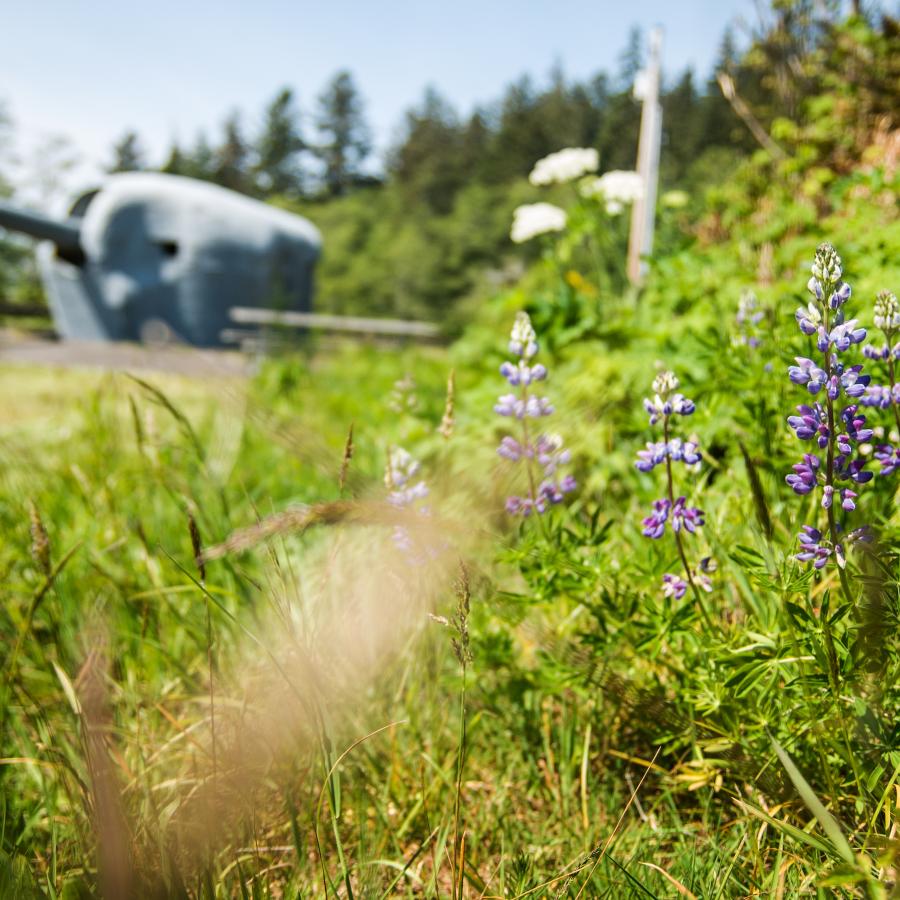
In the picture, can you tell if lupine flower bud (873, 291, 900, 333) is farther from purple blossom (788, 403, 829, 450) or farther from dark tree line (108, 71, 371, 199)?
dark tree line (108, 71, 371, 199)

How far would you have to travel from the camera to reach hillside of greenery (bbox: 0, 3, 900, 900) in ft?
3.06

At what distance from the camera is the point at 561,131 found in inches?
1645

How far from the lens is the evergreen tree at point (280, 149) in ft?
188

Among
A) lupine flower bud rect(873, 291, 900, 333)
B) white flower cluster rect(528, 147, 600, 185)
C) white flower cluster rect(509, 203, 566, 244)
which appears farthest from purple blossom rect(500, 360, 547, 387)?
white flower cluster rect(528, 147, 600, 185)

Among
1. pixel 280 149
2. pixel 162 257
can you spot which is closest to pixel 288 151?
pixel 280 149

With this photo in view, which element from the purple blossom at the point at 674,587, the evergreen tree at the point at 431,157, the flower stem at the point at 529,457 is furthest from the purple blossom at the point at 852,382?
the evergreen tree at the point at 431,157

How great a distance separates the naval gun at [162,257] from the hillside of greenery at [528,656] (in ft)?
40.6

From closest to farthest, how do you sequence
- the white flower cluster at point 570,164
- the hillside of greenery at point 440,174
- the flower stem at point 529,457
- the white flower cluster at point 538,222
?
the flower stem at point 529,457 → the white flower cluster at point 538,222 → the white flower cluster at point 570,164 → the hillside of greenery at point 440,174

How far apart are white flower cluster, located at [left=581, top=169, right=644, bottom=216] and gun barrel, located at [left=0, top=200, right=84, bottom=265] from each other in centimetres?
1179

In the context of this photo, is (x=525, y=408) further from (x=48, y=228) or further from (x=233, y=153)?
(x=233, y=153)

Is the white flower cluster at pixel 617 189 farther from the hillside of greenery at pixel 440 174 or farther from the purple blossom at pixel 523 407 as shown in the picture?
the hillside of greenery at pixel 440 174

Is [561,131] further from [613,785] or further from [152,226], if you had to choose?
[613,785]

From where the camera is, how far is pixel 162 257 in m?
14.3

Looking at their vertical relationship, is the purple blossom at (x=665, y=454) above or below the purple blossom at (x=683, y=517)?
above
